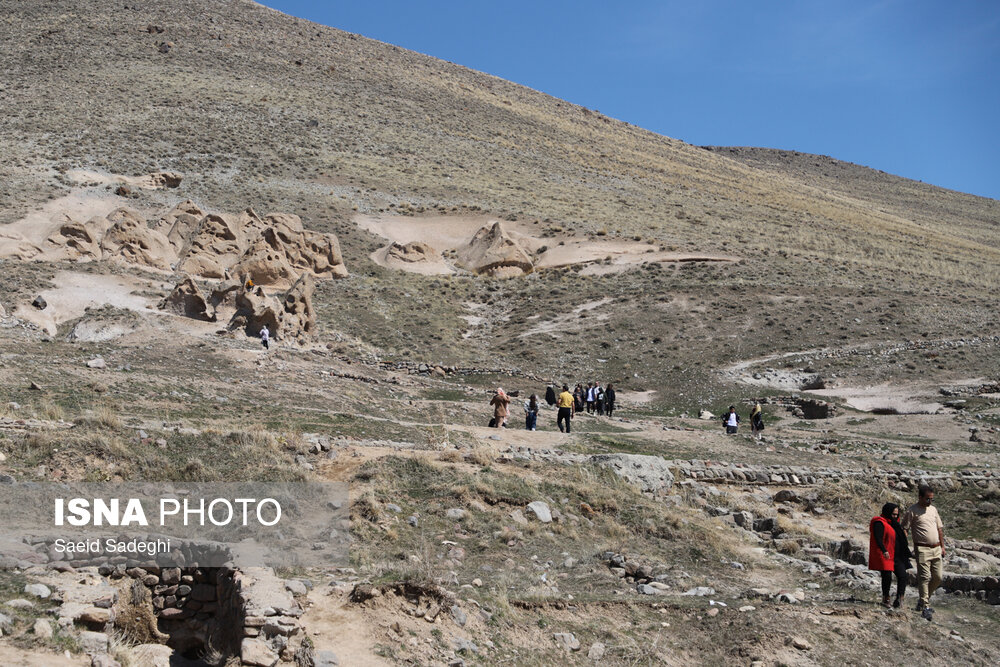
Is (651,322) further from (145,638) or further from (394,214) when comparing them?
(145,638)

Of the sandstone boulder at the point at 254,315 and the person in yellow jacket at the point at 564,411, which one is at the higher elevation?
the sandstone boulder at the point at 254,315

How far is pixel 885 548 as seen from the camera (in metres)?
9.66

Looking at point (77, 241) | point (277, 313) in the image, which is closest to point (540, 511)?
point (277, 313)

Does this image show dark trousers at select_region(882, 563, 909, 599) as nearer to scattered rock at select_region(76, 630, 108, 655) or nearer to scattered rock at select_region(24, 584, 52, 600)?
scattered rock at select_region(76, 630, 108, 655)

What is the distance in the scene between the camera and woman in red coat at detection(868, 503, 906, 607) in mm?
9609

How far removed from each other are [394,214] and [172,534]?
43.5m

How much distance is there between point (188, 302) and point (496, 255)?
19587mm

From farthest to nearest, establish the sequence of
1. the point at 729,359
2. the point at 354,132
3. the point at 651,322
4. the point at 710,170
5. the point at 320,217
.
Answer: the point at 710,170 → the point at 354,132 → the point at 320,217 → the point at 651,322 → the point at 729,359

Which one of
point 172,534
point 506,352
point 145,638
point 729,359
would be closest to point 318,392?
point 172,534

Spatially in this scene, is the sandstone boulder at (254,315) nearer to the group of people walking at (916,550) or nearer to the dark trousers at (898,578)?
the group of people walking at (916,550)

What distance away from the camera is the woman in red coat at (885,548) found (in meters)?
9.61

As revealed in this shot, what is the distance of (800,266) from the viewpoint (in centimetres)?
4497

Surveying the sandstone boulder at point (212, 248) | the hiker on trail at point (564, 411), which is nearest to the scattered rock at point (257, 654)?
the hiker on trail at point (564, 411)

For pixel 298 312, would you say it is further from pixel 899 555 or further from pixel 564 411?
pixel 899 555
